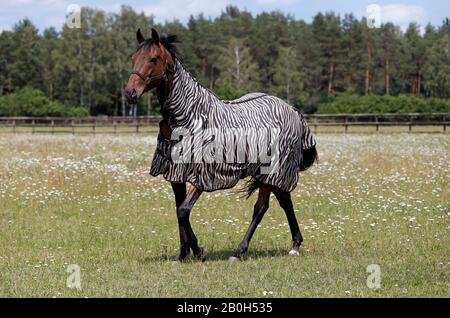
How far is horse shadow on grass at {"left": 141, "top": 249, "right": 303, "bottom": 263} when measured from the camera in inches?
344

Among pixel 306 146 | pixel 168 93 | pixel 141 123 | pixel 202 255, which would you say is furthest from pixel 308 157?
pixel 141 123

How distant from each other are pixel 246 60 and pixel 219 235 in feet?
231

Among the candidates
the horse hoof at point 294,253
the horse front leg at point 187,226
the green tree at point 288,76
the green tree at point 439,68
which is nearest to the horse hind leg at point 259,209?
the horse hoof at point 294,253

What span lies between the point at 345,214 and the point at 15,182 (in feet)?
26.2

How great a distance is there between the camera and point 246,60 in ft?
262

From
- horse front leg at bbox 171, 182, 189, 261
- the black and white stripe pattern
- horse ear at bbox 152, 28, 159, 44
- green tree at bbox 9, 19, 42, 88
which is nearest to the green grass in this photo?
horse front leg at bbox 171, 182, 189, 261

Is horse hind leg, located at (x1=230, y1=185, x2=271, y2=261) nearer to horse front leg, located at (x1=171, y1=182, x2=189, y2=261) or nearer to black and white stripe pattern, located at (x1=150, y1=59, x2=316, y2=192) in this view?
black and white stripe pattern, located at (x1=150, y1=59, x2=316, y2=192)

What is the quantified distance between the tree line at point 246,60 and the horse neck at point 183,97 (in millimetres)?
67360

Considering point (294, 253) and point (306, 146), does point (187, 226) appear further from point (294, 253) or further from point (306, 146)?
point (306, 146)

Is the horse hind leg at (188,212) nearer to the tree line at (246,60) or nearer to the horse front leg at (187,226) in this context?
the horse front leg at (187,226)

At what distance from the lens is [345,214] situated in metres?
12.2

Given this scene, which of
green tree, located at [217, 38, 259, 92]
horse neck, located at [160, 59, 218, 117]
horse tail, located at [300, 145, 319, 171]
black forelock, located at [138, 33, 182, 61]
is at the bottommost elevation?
horse tail, located at [300, 145, 319, 171]

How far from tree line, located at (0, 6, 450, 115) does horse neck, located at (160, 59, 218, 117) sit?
67.4 m

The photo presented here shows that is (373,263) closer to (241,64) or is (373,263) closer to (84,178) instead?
(84,178)
